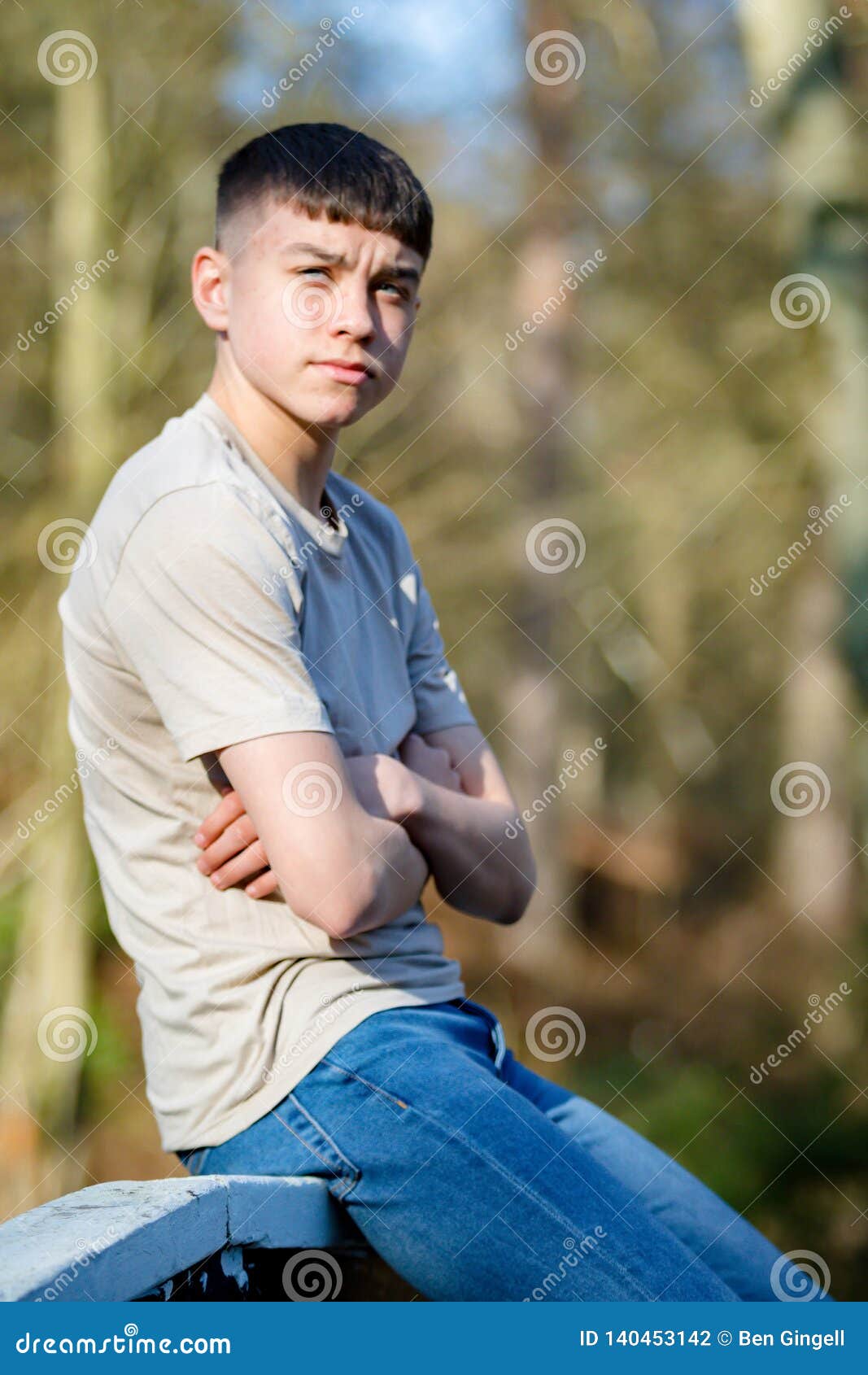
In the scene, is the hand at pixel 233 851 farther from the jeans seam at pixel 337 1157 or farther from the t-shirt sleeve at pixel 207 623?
the jeans seam at pixel 337 1157

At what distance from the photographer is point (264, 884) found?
1.72 m

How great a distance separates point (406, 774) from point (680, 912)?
418 inches

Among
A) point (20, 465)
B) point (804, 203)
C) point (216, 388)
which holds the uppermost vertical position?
point (804, 203)

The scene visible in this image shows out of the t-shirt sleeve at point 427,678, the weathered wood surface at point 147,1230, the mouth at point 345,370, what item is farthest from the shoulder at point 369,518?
the weathered wood surface at point 147,1230

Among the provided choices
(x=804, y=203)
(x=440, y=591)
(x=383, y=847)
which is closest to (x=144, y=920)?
(x=383, y=847)

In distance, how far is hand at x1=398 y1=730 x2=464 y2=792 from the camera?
83.7 inches

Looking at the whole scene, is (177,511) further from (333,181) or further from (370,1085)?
(370,1085)

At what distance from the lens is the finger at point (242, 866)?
169 centimetres

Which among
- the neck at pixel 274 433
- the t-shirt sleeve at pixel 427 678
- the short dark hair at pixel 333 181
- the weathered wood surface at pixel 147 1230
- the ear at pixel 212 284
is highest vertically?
the short dark hair at pixel 333 181

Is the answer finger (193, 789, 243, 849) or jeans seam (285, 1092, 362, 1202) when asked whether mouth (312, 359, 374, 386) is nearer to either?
finger (193, 789, 243, 849)

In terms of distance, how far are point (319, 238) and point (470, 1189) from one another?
4.22 ft

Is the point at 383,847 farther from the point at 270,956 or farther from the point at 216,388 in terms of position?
the point at 216,388

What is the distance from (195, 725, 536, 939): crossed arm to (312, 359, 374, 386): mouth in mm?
537

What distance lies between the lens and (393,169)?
1.99 m
